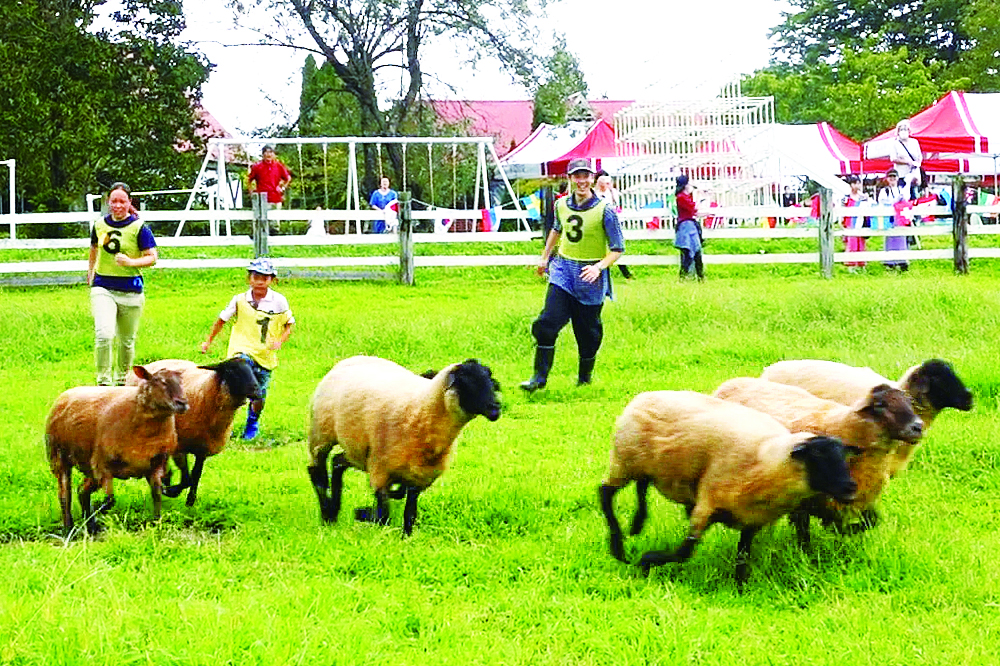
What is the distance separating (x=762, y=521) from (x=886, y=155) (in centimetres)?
2427

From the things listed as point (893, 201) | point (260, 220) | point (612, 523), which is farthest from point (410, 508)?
point (893, 201)

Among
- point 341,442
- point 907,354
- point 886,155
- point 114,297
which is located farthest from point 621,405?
point 886,155

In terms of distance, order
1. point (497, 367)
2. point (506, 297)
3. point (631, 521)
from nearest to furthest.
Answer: point (631, 521) < point (497, 367) < point (506, 297)

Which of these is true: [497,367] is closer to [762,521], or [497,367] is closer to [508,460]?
[508,460]

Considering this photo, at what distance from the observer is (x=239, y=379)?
7262mm

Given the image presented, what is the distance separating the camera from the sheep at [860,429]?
5.64 m

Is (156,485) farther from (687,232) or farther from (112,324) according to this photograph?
(687,232)

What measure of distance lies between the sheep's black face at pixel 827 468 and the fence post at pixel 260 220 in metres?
14.4

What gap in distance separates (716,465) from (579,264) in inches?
188

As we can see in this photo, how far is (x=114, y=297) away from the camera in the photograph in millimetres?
10039

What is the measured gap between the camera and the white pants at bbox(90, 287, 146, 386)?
32.8 feet

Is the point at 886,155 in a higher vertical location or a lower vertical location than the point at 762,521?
higher

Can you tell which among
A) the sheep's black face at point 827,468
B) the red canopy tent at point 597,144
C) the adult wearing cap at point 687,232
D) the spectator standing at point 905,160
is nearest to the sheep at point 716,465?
the sheep's black face at point 827,468

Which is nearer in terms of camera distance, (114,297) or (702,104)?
(114,297)
